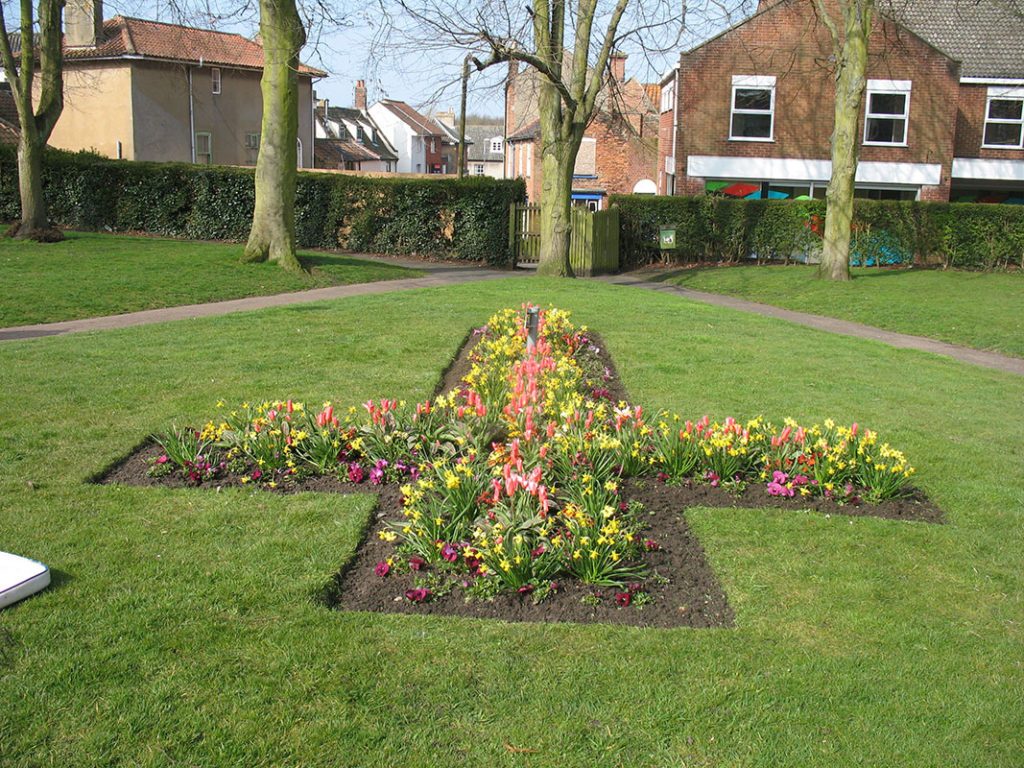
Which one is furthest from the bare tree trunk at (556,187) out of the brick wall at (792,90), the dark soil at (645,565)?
the dark soil at (645,565)

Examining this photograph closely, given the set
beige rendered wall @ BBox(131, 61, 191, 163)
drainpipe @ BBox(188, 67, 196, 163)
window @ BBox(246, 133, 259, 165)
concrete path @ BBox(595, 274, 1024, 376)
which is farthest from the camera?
window @ BBox(246, 133, 259, 165)

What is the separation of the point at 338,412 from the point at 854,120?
56.6ft

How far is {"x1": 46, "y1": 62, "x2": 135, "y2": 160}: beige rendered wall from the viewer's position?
3866cm

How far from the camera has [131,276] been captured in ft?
50.9

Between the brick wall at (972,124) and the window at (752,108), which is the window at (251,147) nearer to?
the window at (752,108)

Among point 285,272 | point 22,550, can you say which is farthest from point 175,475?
point 285,272

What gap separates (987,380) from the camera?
9.91 meters

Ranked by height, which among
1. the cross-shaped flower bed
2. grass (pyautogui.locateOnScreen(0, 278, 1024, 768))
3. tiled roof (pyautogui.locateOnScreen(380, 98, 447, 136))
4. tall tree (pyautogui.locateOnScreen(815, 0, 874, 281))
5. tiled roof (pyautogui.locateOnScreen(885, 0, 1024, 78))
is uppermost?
tiled roof (pyautogui.locateOnScreen(380, 98, 447, 136))

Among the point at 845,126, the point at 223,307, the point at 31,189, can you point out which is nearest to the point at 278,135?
the point at 223,307

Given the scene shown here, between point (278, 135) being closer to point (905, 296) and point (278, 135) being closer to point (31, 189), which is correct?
point (31, 189)

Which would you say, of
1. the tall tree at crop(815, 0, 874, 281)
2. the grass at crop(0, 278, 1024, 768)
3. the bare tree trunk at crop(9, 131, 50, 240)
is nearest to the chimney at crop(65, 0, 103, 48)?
the bare tree trunk at crop(9, 131, 50, 240)

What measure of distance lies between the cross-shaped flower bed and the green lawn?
7654 mm

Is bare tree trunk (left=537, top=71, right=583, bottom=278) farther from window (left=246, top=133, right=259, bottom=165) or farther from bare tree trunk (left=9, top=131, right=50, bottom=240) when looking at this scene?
window (left=246, top=133, right=259, bottom=165)

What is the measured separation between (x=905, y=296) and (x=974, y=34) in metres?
20.6
